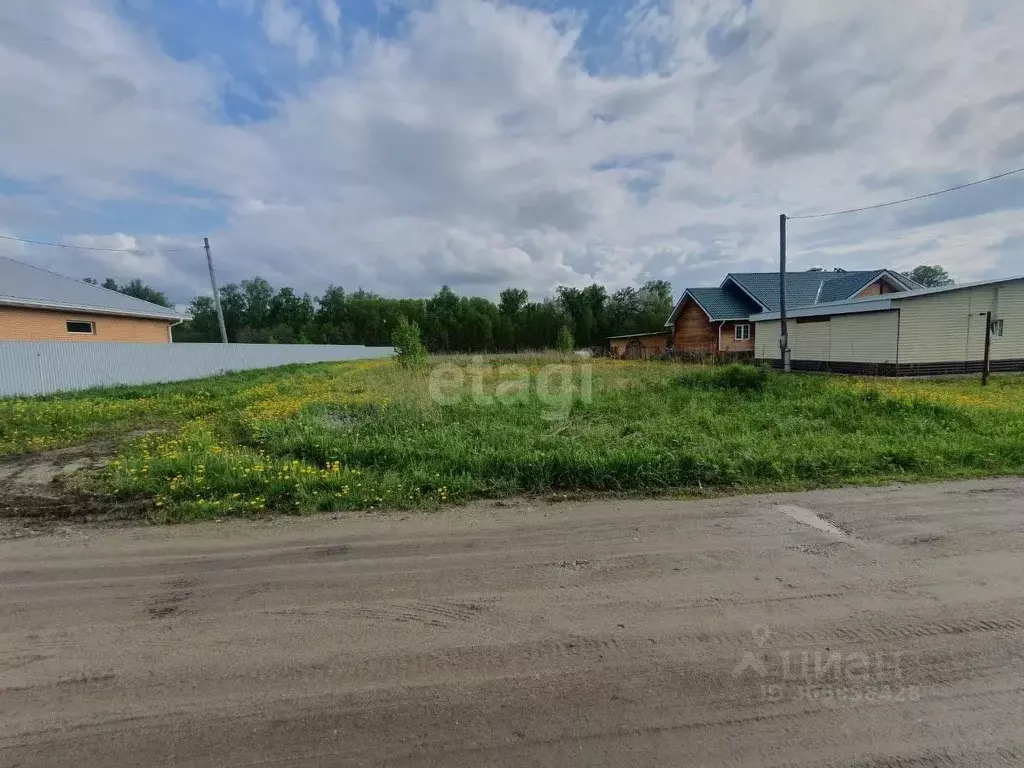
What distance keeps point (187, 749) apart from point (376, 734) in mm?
710

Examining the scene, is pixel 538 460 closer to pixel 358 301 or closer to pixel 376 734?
pixel 376 734

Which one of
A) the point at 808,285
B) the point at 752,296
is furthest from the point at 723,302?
the point at 808,285

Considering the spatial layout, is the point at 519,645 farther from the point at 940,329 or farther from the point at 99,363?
the point at 940,329

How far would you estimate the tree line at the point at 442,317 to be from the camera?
5397cm

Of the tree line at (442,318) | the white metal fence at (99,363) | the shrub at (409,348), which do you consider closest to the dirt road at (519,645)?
the white metal fence at (99,363)

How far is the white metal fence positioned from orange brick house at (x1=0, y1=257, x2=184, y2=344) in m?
2.60

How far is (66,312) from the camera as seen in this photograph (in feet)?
53.3

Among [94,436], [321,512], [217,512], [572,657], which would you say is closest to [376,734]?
[572,657]

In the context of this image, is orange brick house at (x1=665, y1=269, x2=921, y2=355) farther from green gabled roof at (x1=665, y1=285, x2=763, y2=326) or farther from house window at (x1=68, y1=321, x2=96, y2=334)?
house window at (x1=68, y1=321, x2=96, y2=334)

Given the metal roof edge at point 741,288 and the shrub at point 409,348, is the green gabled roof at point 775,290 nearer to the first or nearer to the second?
the metal roof edge at point 741,288

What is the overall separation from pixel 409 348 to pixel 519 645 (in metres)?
16.6

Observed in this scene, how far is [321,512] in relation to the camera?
4.30 meters

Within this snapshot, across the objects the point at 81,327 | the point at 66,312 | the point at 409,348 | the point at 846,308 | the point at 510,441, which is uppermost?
the point at 66,312

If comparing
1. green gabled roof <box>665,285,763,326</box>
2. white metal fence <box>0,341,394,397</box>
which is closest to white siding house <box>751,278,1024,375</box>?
green gabled roof <box>665,285,763,326</box>
